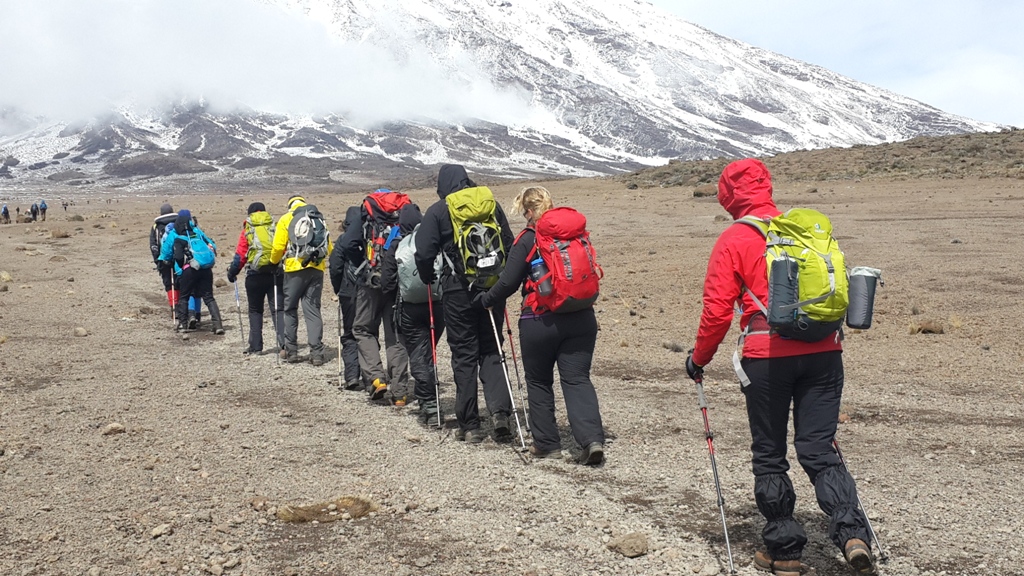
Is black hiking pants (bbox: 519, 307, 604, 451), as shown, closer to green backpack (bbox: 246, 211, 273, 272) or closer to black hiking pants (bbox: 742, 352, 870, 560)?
black hiking pants (bbox: 742, 352, 870, 560)

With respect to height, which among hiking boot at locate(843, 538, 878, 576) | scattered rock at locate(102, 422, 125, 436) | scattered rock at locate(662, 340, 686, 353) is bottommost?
scattered rock at locate(662, 340, 686, 353)

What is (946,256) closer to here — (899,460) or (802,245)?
(899,460)

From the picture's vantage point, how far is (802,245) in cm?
427

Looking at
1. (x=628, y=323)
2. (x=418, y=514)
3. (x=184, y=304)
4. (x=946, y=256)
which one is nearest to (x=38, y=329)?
(x=184, y=304)

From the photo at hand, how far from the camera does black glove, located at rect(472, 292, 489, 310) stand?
6897 mm

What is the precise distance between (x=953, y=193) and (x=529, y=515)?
30559 millimetres

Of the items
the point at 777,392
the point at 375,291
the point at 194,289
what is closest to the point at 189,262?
the point at 194,289

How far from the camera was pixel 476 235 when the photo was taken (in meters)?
6.88

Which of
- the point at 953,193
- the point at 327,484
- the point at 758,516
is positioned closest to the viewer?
the point at 758,516

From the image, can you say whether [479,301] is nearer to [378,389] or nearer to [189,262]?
[378,389]

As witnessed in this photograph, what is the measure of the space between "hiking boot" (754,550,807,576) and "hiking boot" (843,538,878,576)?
280 millimetres

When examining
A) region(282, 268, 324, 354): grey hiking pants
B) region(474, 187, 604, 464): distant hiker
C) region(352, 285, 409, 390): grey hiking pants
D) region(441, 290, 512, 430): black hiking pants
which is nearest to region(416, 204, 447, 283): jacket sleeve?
region(441, 290, 512, 430): black hiking pants

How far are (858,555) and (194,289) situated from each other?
1131 centimetres

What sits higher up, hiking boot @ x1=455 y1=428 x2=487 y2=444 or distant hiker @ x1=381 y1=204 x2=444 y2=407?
distant hiker @ x1=381 y1=204 x2=444 y2=407
